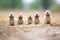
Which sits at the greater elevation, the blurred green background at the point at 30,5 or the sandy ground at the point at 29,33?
the blurred green background at the point at 30,5

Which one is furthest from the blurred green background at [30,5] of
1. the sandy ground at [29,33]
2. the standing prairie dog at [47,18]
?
the sandy ground at [29,33]

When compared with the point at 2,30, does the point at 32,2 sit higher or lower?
higher

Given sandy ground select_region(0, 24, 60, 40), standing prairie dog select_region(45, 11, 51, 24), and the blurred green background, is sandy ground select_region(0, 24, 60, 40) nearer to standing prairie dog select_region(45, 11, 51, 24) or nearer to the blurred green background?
standing prairie dog select_region(45, 11, 51, 24)

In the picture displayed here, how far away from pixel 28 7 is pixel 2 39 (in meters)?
3.41

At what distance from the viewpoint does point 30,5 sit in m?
6.04

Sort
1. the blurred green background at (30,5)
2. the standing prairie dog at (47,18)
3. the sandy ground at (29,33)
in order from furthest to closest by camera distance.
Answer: the blurred green background at (30,5)
the standing prairie dog at (47,18)
the sandy ground at (29,33)

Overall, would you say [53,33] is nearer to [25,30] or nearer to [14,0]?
[25,30]

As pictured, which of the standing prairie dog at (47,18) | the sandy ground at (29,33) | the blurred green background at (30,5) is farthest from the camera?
the blurred green background at (30,5)

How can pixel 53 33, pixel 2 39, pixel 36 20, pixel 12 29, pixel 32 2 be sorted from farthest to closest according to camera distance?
pixel 32 2 < pixel 36 20 < pixel 12 29 < pixel 53 33 < pixel 2 39

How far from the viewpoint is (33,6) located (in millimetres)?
6074

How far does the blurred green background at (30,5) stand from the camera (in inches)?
235

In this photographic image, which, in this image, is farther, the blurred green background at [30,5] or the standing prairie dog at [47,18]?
the blurred green background at [30,5]

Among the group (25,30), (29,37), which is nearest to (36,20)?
(25,30)

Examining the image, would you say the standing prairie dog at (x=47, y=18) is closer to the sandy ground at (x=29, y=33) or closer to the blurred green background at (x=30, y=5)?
the sandy ground at (x=29, y=33)
